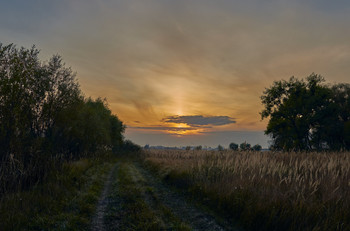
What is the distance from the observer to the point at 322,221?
5.73 m

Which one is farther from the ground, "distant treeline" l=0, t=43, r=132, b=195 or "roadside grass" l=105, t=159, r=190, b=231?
"distant treeline" l=0, t=43, r=132, b=195

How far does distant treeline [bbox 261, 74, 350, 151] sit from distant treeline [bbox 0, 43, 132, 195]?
32680 mm

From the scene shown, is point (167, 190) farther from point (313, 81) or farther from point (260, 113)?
point (313, 81)

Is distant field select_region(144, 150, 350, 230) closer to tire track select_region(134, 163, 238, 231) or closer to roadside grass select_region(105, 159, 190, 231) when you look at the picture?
tire track select_region(134, 163, 238, 231)

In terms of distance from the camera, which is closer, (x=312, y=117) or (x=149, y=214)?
(x=149, y=214)

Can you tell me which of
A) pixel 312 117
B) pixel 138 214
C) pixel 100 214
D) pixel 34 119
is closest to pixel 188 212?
pixel 138 214

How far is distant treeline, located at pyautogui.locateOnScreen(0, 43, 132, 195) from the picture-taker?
442 inches

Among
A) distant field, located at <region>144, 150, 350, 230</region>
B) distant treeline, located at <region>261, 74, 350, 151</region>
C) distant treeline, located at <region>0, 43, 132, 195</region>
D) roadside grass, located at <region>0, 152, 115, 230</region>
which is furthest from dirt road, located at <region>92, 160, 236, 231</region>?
distant treeline, located at <region>261, 74, 350, 151</region>

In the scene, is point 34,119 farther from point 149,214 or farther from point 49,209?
point 149,214

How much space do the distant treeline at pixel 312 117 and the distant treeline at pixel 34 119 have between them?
3268 centimetres

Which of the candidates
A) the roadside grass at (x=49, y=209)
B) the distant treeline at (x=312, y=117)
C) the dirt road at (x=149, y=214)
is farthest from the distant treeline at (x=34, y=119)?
the distant treeline at (x=312, y=117)

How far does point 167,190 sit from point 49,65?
1709 cm

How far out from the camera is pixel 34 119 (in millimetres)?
17000

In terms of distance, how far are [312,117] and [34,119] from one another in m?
40.4
